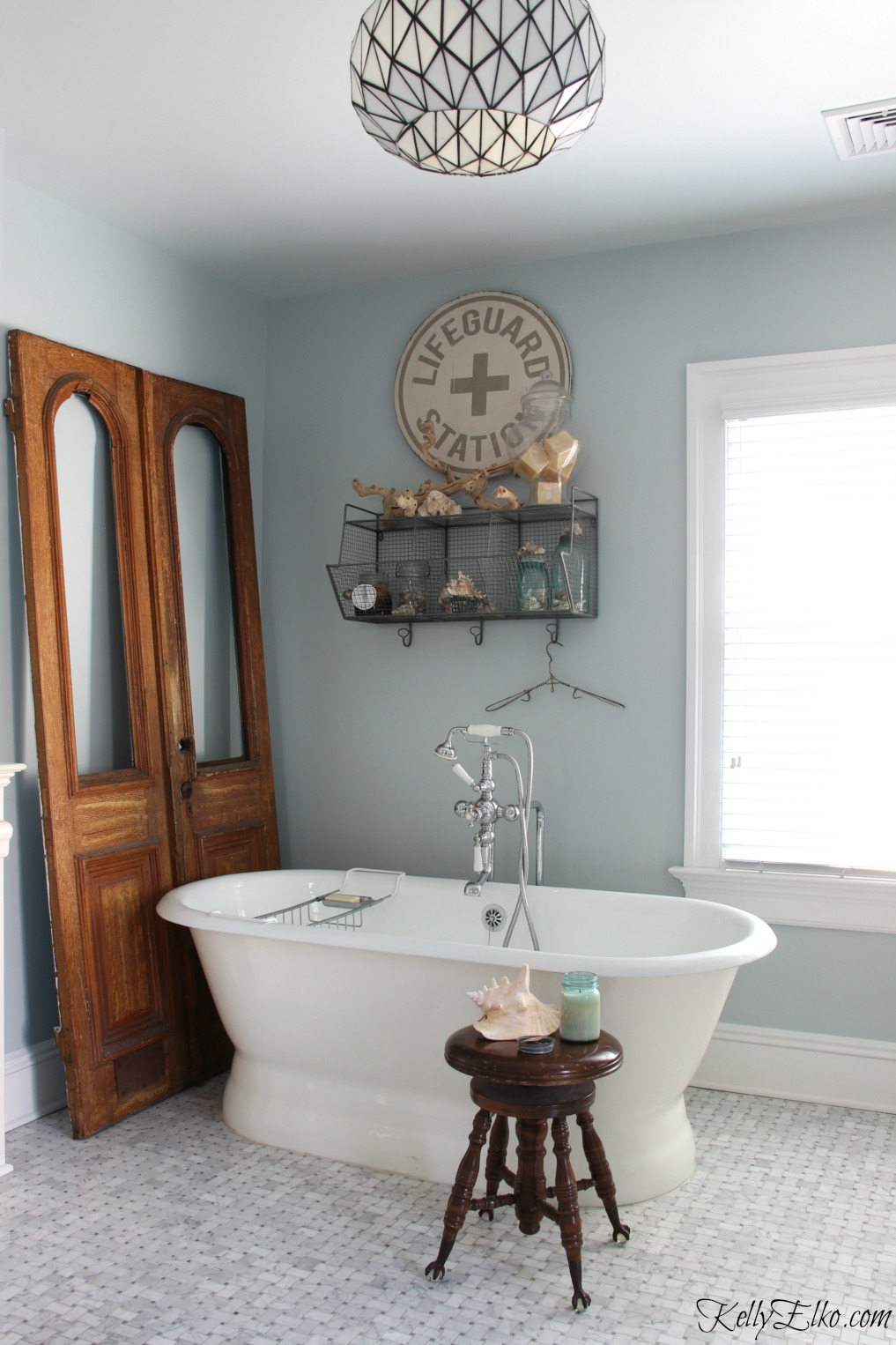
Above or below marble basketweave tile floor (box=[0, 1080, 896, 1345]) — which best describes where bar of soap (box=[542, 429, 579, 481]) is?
above

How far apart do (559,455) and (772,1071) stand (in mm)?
1963

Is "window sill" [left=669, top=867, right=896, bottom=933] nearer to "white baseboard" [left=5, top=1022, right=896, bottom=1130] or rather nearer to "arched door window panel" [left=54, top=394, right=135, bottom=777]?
"white baseboard" [left=5, top=1022, right=896, bottom=1130]

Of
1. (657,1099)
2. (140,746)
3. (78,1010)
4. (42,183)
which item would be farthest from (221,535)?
(657,1099)

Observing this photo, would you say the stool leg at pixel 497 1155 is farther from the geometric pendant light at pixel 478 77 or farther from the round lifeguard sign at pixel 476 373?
the round lifeguard sign at pixel 476 373

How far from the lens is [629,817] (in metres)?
3.42

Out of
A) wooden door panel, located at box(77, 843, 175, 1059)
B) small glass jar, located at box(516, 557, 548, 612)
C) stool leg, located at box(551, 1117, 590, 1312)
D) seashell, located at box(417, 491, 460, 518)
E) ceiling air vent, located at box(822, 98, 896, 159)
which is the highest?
ceiling air vent, located at box(822, 98, 896, 159)

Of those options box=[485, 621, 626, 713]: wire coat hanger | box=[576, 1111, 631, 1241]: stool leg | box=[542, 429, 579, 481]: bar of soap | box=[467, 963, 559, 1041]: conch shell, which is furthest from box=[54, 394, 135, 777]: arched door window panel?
box=[576, 1111, 631, 1241]: stool leg

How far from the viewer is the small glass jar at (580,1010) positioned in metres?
2.21

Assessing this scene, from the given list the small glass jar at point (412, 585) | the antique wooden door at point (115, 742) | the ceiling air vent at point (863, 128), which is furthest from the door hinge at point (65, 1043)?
the ceiling air vent at point (863, 128)

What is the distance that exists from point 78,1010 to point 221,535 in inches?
64.6

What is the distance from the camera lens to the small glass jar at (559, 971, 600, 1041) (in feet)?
7.25

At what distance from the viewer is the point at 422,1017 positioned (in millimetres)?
2664

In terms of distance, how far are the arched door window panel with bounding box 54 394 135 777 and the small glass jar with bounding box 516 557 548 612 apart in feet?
4.07

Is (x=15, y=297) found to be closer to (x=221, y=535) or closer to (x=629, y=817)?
(x=221, y=535)
